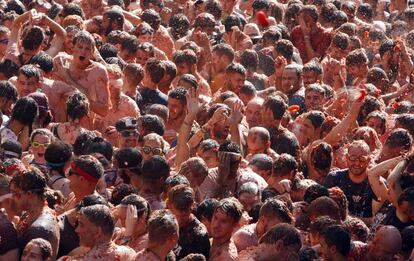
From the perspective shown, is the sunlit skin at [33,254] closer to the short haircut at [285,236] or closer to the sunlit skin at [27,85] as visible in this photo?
Answer: the short haircut at [285,236]

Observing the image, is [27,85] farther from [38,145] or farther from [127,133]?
[38,145]

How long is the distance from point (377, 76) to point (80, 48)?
464 centimetres

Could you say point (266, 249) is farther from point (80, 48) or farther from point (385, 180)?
point (80, 48)

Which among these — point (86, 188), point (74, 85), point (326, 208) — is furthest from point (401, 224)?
point (74, 85)

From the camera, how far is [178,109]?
14.1 m

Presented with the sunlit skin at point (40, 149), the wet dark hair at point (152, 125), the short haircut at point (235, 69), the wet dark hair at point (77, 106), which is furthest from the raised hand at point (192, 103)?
the sunlit skin at point (40, 149)


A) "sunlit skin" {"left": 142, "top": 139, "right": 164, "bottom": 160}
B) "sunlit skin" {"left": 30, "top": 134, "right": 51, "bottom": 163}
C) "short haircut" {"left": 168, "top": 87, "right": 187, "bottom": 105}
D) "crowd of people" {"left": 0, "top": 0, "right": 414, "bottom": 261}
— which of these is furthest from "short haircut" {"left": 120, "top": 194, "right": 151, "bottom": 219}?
"short haircut" {"left": 168, "top": 87, "right": 187, "bottom": 105}

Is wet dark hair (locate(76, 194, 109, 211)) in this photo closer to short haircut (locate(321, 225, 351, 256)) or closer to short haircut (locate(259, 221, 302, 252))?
short haircut (locate(259, 221, 302, 252))

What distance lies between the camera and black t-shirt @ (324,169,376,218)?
41.3 ft

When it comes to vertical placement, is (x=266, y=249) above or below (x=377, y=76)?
above

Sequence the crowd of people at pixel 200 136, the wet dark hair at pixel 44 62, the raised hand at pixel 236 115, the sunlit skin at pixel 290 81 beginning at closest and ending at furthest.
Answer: the crowd of people at pixel 200 136 → the raised hand at pixel 236 115 → the wet dark hair at pixel 44 62 → the sunlit skin at pixel 290 81

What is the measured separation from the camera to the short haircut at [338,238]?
10.3 meters

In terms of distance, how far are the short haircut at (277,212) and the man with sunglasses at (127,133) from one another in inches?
88.6

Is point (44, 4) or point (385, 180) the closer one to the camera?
point (385, 180)
